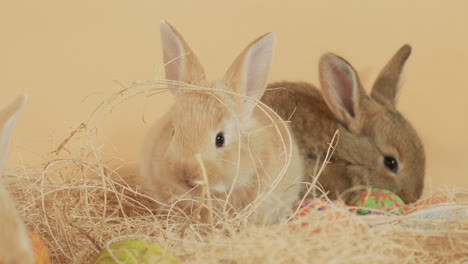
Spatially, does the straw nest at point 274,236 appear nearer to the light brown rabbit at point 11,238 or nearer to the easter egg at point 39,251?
the easter egg at point 39,251

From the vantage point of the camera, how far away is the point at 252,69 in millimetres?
2023

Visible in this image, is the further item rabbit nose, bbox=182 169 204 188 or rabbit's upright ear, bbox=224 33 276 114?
rabbit's upright ear, bbox=224 33 276 114

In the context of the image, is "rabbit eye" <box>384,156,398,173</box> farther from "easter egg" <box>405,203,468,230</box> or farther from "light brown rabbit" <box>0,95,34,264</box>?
"light brown rabbit" <box>0,95,34,264</box>

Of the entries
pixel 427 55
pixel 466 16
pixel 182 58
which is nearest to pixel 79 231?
pixel 182 58

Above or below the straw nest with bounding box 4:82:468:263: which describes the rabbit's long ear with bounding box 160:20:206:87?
above

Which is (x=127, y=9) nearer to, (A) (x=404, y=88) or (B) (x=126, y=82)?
(B) (x=126, y=82)

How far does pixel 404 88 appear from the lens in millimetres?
2857

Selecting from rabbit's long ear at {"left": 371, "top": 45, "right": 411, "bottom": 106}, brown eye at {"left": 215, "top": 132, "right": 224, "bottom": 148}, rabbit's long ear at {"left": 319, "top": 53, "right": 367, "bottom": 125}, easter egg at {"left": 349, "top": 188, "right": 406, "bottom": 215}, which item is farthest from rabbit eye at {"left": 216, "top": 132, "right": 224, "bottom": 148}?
rabbit's long ear at {"left": 371, "top": 45, "right": 411, "bottom": 106}

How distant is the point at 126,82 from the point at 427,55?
156cm

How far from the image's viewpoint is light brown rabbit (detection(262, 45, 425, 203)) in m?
2.32

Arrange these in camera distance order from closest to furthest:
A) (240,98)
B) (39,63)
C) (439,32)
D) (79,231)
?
1. (79,231)
2. (240,98)
3. (39,63)
4. (439,32)

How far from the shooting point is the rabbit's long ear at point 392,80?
250 cm

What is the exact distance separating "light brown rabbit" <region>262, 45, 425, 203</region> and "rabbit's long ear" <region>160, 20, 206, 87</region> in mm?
575

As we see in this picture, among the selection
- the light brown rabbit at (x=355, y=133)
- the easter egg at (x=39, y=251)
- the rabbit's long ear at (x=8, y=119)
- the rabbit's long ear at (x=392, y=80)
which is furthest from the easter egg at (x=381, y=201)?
the rabbit's long ear at (x=8, y=119)
